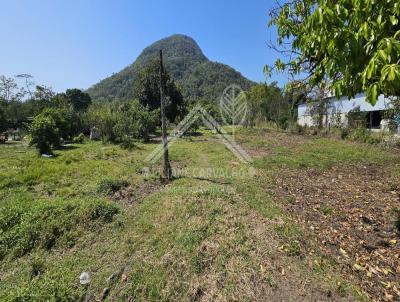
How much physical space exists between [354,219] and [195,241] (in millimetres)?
2769

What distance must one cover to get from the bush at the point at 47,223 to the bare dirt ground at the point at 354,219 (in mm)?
3591

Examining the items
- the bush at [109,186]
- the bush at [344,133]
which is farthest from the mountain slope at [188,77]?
the bush at [109,186]

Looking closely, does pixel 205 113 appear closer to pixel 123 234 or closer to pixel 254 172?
pixel 254 172

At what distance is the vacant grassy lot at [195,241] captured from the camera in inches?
112

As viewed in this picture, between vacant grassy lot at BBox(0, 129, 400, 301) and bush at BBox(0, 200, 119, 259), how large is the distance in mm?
19

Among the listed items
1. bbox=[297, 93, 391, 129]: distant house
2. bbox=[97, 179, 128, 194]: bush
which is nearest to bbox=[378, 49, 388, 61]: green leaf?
bbox=[97, 179, 128, 194]: bush

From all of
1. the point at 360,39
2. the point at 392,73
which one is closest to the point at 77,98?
the point at 360,39

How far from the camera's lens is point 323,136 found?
1580 cm

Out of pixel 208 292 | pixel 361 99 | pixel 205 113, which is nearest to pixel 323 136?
pixel 361 99

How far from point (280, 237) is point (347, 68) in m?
2.52

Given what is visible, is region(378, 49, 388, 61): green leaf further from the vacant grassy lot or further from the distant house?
the distant house

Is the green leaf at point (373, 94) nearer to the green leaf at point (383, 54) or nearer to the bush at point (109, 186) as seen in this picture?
the green leaf at point (383, 54)

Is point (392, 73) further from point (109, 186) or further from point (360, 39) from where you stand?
point (109, 186)

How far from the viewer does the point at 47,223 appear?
14.2 ft
